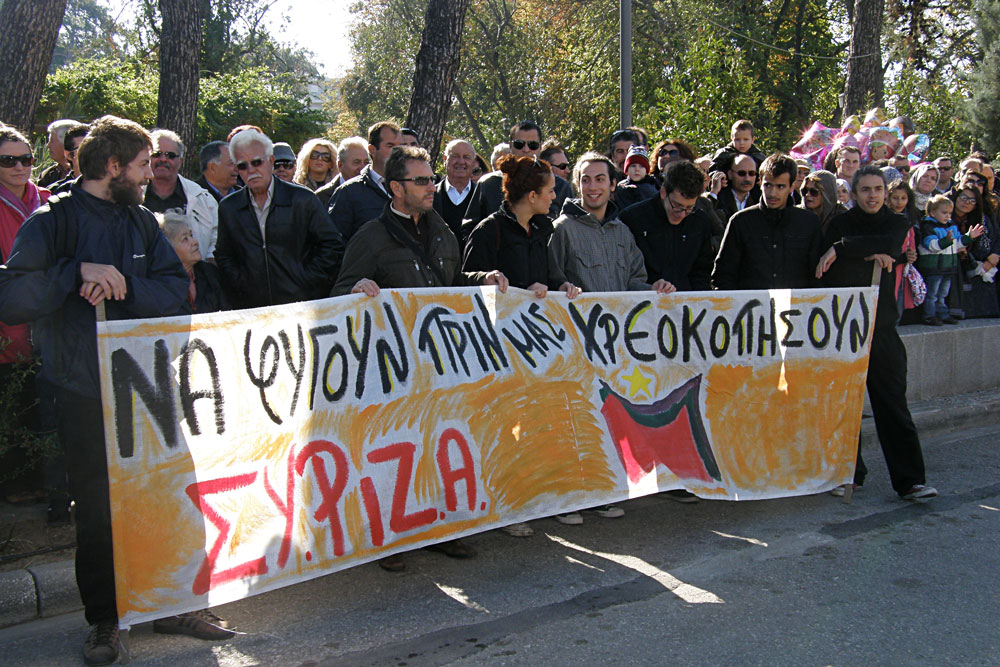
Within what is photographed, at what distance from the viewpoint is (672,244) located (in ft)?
19.3

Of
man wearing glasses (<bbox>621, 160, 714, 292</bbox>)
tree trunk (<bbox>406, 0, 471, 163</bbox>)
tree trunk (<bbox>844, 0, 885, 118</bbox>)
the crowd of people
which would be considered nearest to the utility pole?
tree trunk (<bbox>844, 0, 885, 118</bbox>)

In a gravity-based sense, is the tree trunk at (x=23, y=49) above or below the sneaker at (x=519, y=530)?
above

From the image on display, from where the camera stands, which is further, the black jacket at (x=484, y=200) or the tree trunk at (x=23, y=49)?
the tree trunk at (x=23, y=49)

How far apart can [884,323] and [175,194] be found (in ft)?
14.0

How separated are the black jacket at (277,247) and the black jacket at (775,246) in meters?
2.46

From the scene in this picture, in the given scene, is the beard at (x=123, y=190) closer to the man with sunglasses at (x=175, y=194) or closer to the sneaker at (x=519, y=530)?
the man with sunglasses at (x=175, y=194)

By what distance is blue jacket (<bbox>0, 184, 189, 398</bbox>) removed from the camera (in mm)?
3504

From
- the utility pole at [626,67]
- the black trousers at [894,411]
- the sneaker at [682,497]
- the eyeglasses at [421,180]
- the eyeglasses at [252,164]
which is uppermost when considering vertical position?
the utility pole at [626,67]

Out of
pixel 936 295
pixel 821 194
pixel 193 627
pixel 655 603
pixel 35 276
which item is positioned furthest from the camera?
pixel 936 295

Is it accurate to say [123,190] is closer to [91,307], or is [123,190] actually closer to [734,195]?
[91,307]

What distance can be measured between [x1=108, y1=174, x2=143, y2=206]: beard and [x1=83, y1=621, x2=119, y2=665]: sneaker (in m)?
1.64

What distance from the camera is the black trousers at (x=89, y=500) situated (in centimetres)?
Result: 365

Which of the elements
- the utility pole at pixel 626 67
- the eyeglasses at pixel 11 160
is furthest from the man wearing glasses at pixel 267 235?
the utility pole at pixel 626 67

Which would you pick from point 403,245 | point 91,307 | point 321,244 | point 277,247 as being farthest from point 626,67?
point 91,307
